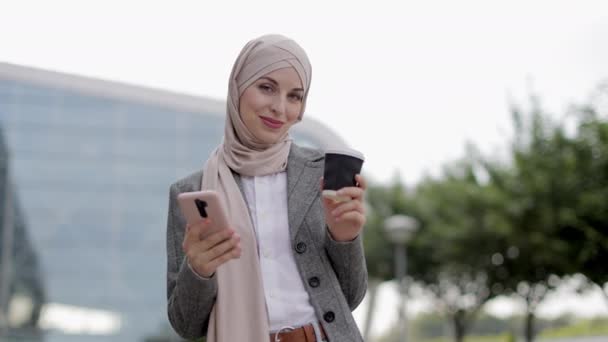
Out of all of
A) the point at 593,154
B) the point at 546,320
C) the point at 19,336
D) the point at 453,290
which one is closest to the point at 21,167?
the point at 19,336

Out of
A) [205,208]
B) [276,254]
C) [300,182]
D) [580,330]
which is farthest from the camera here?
[580,330]

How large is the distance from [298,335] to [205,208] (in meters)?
0.47

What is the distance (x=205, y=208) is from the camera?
77.9 inches

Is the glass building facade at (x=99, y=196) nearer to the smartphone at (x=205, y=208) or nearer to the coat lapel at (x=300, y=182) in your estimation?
the coat lapel at (x=300, y=182)

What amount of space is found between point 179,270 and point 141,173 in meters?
17.2

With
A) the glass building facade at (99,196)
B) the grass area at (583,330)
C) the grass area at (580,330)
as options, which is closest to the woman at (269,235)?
the glass building facade at (99,196)

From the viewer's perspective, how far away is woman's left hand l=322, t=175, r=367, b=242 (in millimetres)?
2123

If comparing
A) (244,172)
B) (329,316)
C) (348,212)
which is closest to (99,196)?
(244,172)

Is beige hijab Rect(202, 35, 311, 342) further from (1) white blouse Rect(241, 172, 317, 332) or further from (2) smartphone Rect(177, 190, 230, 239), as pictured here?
(2) smartphone Rect(177, 190, 230, 239)

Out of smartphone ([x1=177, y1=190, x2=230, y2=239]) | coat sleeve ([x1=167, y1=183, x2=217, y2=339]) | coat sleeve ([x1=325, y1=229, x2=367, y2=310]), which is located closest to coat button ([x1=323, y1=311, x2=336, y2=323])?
coat sleeve ([x1=325, y1=229, x2=367, y2=310])

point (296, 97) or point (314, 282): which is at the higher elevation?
point (296, 97)

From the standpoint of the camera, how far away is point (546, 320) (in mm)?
25766

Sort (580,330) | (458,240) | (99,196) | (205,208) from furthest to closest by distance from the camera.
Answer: (580,330) < (458,240) < (99,196) < (205,208)

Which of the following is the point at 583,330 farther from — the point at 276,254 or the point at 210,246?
the point at 210,246
